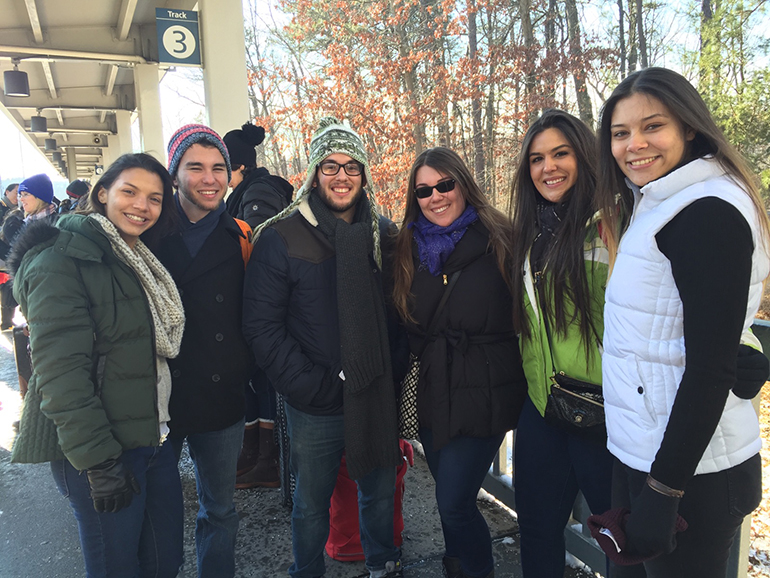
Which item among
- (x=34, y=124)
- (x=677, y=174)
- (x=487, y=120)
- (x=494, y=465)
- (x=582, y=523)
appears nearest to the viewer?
(x=677, y=174)

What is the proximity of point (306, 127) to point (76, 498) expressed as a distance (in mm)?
13079

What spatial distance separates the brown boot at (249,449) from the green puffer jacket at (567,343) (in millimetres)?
2354

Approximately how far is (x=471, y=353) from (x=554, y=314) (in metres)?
0.43

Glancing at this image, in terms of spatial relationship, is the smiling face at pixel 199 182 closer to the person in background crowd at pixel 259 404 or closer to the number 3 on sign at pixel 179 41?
the person in background crowd at pixel 259 404

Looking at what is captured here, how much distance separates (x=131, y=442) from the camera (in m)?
1.95

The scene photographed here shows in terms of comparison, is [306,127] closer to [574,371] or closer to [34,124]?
[34,124]

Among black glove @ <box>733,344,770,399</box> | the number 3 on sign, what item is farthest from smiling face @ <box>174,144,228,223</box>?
the number 3 on sign

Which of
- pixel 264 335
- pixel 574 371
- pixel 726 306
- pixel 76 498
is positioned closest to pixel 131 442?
pixel 76 498

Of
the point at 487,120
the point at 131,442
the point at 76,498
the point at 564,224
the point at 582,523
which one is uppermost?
the point at 487,120

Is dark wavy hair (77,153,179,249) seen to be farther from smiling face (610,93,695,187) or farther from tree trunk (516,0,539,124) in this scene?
tree trunk (516,0,539,124)

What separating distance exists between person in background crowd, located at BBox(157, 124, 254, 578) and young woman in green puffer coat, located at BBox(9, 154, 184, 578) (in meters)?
0.13

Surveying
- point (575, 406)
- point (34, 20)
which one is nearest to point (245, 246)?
point (575, 406)

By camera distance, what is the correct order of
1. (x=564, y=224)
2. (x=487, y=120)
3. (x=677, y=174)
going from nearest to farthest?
(x=677, y=174)
(x=564, y=224)
(x=487, y=120)

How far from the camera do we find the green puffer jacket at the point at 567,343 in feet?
6.32
